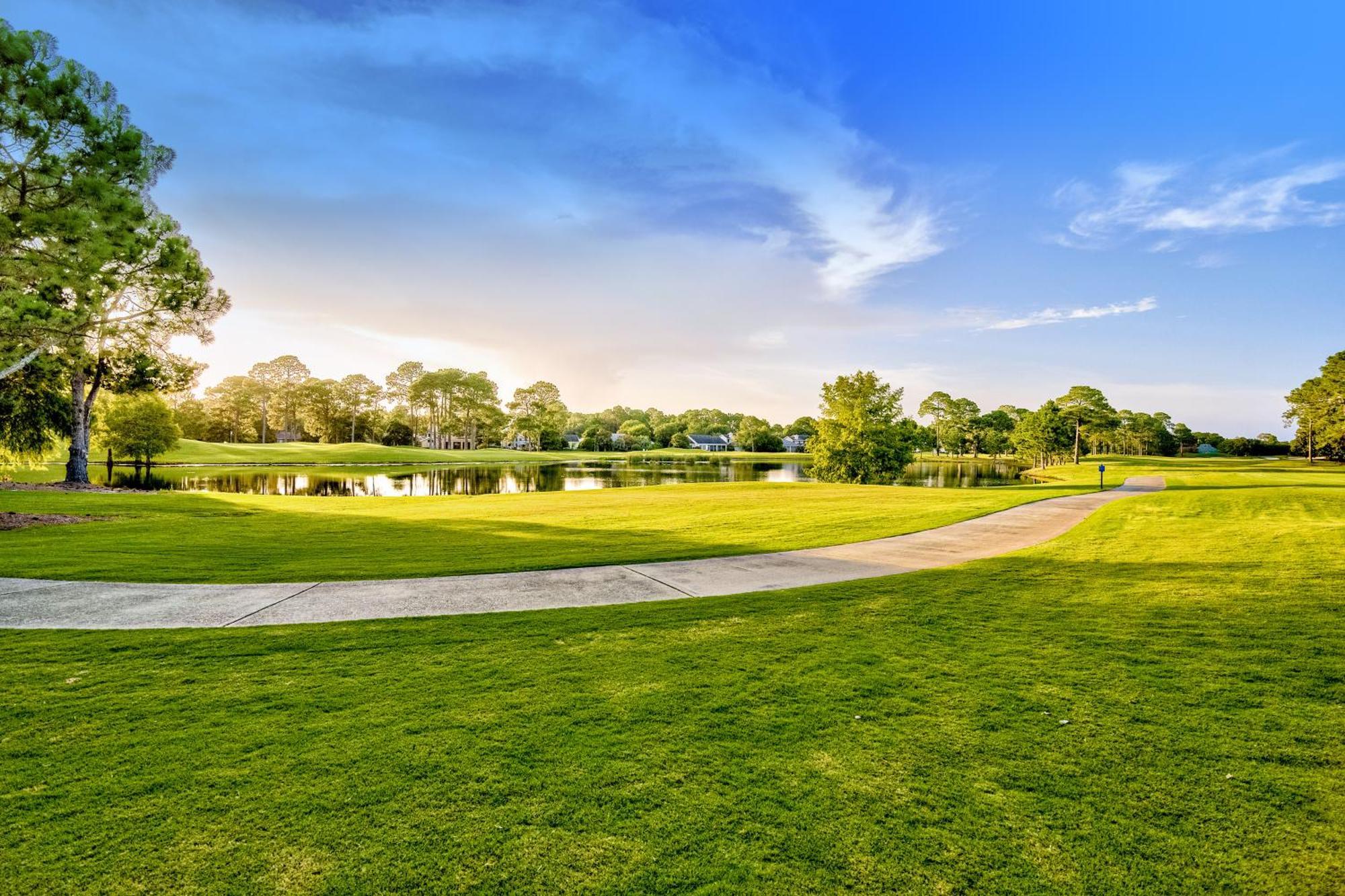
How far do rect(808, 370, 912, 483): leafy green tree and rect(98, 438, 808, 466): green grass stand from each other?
130 feet

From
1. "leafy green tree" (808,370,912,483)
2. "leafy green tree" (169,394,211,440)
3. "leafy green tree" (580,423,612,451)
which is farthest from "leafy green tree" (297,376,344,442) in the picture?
"leafy green tree" (808,370,912,483)

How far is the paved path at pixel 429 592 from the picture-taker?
577 cm

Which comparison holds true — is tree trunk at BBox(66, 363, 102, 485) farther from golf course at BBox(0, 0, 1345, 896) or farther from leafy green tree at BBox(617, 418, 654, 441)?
leafy green tree at BBox(617, 418, 654, 441)

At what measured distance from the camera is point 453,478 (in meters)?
43.7

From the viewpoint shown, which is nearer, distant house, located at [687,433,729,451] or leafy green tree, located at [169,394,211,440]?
leafy green tree, located at [169,394,211,440]

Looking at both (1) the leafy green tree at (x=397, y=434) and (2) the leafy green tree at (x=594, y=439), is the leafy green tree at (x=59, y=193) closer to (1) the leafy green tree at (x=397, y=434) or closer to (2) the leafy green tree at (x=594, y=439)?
(1) the leafy green tree at (x=397, y=434)

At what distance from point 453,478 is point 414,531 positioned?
1310 inches

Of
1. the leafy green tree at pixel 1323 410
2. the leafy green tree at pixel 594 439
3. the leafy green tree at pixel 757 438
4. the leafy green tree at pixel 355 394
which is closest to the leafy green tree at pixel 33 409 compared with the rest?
the leafy green tree at pixel 355 394

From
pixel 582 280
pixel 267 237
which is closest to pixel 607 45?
pixel 582 280

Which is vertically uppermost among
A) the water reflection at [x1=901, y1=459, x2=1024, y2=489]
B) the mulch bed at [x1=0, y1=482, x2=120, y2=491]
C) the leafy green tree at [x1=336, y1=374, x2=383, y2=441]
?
the leafy green tree at [x1=336, y1=374, x2=383, y2=441]

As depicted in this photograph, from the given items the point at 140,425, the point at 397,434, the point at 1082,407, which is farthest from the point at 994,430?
the point at 140,425

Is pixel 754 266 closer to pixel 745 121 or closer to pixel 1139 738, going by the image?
pixel 745 121

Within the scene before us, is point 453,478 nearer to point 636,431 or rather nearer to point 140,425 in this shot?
point 140,425

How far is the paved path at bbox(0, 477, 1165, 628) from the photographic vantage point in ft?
18.9
